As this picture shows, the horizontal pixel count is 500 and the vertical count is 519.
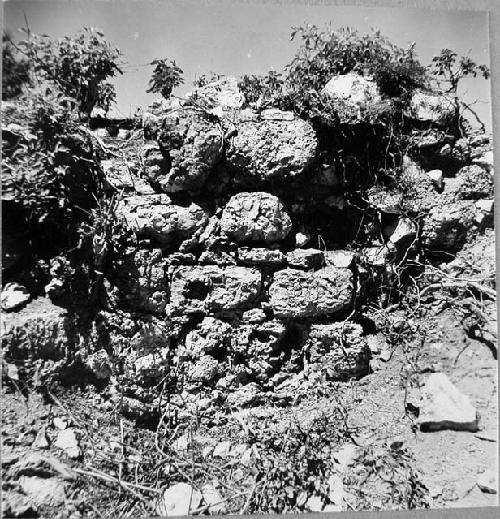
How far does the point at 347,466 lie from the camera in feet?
5.94

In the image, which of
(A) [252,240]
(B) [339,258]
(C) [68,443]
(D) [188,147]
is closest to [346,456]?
(B) [339,258]

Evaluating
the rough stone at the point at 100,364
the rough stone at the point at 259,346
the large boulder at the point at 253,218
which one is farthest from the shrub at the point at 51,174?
the rough stone at the point at 259,346

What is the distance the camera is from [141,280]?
1872 millimetres

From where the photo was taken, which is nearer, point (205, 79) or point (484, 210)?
point (205, 79)

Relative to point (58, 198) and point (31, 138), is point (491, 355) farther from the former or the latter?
point (31, 138)

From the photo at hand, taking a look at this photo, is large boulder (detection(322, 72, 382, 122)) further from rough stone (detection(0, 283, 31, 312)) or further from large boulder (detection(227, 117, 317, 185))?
rough stone (detection(0, 283, 31, 312))

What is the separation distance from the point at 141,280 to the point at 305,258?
0.73m

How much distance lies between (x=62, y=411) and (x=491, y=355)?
5.93ft

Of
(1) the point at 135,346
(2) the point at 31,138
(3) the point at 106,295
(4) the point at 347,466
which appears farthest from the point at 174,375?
(2) the point at 31,138

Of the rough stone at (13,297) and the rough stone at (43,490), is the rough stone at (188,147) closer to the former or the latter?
the rough stone at (13,297)

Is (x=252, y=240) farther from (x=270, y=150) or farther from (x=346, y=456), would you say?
(x=346, y=456)

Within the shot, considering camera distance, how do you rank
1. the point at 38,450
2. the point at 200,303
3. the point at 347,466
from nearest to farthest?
the point at 38,450
the point at 347,466
the point at 200,303

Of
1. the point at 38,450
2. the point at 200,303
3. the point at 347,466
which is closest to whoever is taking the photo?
the point at 38,450

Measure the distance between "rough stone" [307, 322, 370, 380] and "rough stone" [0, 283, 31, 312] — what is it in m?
1.22
